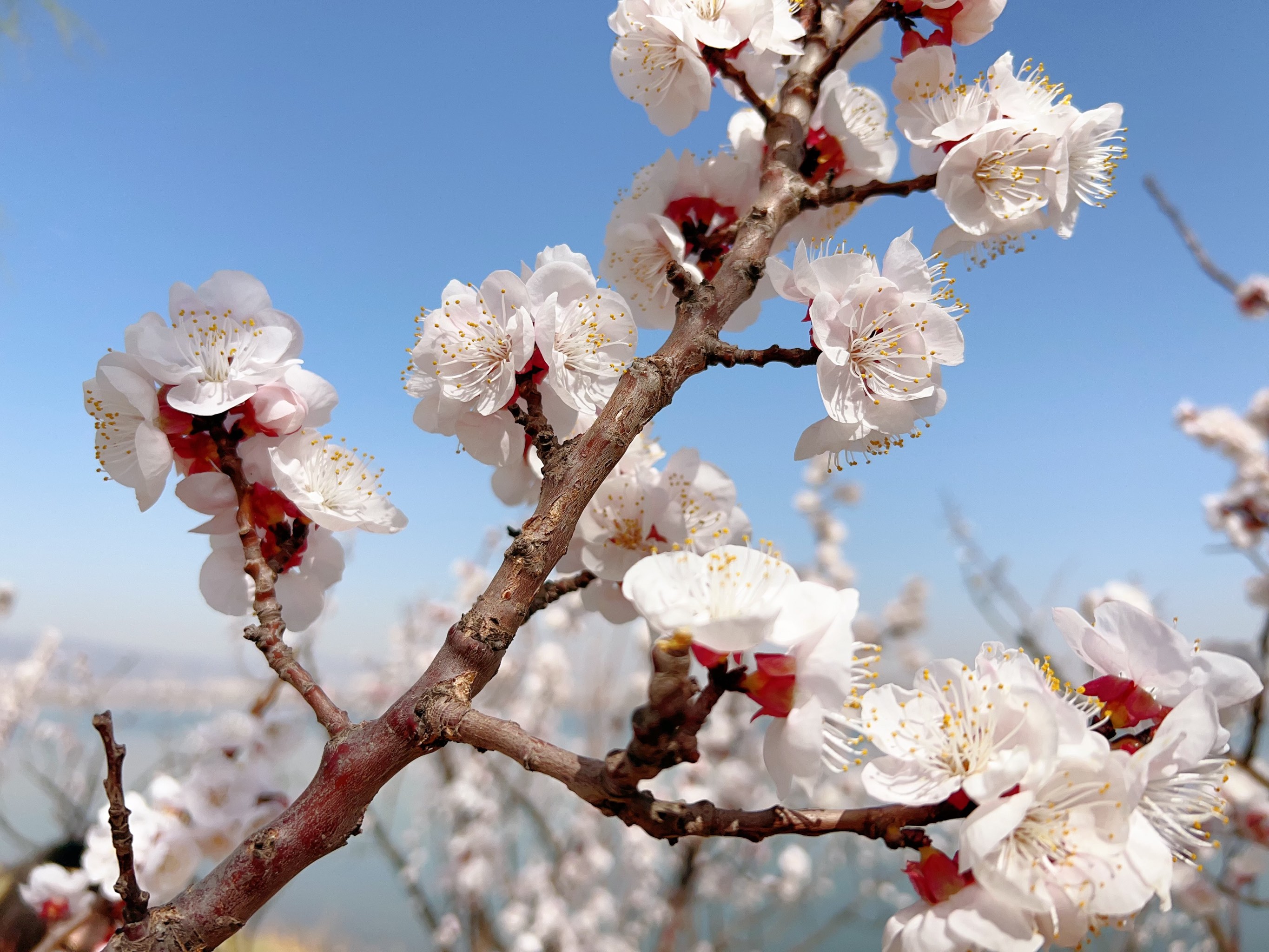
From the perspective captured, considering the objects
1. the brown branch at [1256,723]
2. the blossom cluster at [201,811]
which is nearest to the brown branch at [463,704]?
the blossom cluster at [201,811]

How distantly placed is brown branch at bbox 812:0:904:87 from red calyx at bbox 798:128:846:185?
0.35ft

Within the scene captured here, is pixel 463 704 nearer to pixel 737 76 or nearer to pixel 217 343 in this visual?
pixel 217 343

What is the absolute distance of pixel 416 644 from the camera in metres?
5.56

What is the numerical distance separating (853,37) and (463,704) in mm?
970

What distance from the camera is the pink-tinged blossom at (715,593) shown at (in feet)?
1.62

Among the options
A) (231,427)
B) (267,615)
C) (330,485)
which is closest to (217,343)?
(231,427)

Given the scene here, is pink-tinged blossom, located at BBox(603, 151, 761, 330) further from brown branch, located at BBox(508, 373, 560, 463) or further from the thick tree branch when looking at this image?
the thick tree branch

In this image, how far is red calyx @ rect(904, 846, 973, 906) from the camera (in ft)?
1.76

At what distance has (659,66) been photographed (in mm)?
1044

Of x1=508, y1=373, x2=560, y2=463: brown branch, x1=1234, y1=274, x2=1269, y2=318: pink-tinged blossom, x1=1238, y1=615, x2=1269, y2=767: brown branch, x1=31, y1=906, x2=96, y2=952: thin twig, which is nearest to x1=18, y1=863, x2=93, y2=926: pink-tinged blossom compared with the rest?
x1=31, y1=906, x2=96, y2=952: thin twig

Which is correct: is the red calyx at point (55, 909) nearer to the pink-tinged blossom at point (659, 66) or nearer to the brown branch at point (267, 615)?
the brown branch at point (267, 615)

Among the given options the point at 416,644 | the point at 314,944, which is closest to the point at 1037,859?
the point at 416,644

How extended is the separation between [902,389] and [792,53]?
0.50m

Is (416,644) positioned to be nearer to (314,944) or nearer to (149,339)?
(314,944)
